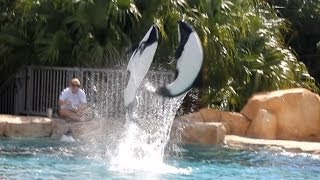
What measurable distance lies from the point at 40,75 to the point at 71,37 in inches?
38.5

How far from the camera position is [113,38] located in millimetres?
14391

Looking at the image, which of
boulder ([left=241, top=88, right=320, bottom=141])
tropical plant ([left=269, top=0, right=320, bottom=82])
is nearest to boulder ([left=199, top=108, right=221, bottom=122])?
boulder ([left=241, top=88, right=320, bottom=141])

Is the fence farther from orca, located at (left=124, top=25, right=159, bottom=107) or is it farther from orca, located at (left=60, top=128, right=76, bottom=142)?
orca, located at (left=124, top=25, right=159, bottom=107)

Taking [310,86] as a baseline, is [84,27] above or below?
above

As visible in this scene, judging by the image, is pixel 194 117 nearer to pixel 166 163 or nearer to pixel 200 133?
pixel 200 133

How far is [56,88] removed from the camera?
1482 cm

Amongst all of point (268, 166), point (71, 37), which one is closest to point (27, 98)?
point (71, 37)

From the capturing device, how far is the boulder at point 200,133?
11945 mm

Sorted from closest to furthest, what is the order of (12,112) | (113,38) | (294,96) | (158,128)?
(158,128), (294,96), (113,38), (12,112)

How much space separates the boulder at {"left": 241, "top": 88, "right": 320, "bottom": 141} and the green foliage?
1.44m

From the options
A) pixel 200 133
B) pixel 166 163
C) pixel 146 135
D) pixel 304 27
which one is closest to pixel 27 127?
pixel 146 135

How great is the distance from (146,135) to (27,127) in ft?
7.22

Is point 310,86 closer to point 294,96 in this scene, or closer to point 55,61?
point 294,96

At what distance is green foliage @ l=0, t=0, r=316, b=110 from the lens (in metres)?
14.4
